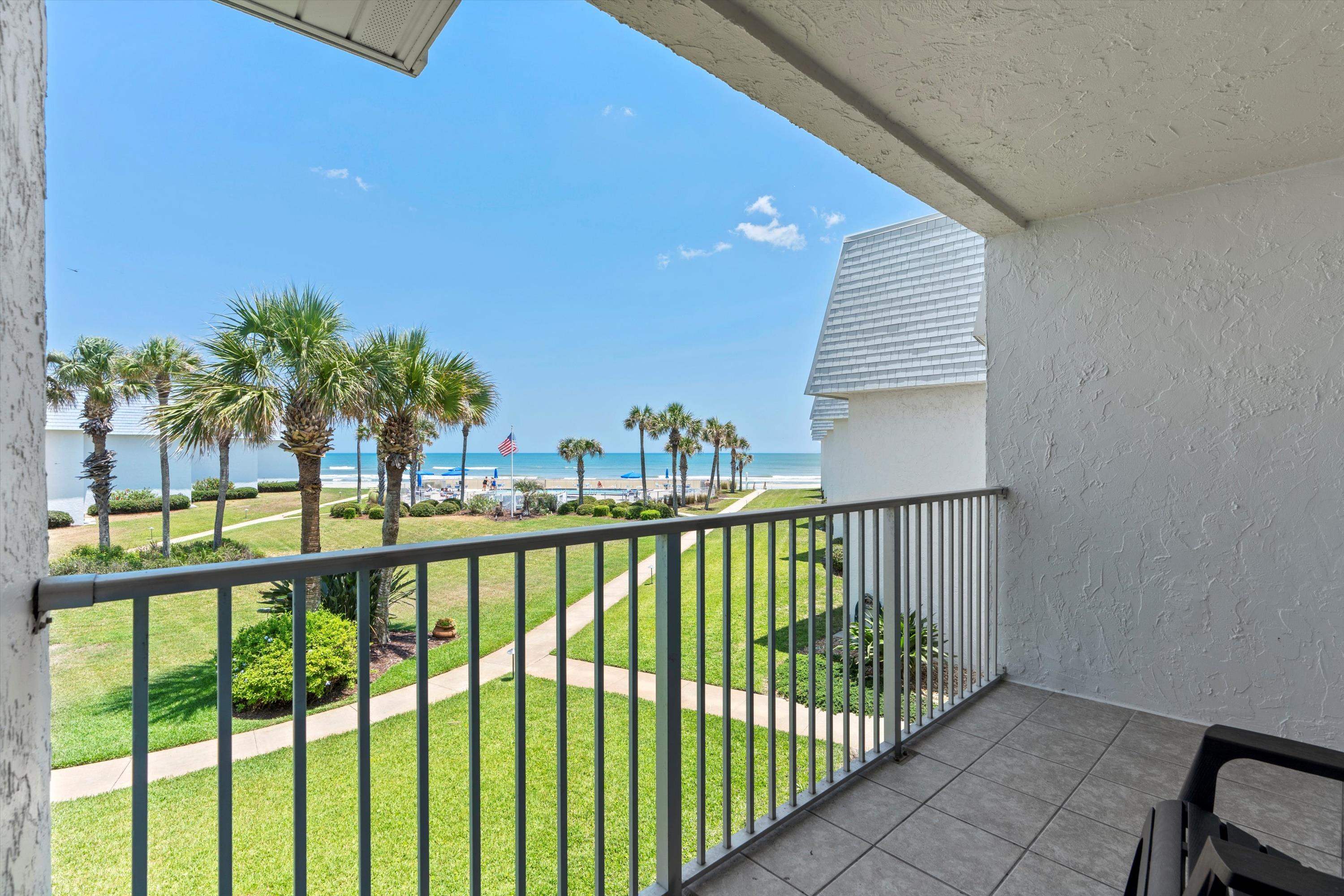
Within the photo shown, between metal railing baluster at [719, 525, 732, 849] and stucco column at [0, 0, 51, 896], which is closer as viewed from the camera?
stucco column at [0, 0, 51, 896]

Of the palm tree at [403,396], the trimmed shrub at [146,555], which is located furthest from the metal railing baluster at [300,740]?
the trimmed shrub at [146,555]

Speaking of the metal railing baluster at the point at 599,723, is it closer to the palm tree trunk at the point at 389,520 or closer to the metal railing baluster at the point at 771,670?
the metal railing baluster at the point at 771,670

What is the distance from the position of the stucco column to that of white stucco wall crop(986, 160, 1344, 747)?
12.0ft

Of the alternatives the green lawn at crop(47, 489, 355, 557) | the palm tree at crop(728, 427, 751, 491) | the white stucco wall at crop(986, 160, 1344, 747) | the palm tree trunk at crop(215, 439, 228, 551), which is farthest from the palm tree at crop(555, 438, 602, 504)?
the white stucco wall at crop(986, 160, 1344, 747)

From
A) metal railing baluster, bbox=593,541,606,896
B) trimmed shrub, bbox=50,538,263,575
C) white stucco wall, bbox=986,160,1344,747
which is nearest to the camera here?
metal railing baluster, bbox=593,541,606,896

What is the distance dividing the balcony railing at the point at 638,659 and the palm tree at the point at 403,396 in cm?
1002

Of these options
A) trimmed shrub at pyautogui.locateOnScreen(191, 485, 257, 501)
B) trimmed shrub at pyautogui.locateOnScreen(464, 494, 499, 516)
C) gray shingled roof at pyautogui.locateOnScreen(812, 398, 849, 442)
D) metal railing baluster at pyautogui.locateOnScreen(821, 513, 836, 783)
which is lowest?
trimmed shrub at pyautogui.locateOnScreen(464, 494, 499, 516)

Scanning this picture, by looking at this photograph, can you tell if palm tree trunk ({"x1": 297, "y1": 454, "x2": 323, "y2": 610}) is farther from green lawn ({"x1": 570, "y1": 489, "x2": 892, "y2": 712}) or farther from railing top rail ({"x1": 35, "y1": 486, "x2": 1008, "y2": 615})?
railing top rail ({"x1": 35, "y1": 486, "x2": 1008, "y2": 615})

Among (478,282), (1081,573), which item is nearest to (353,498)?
(478,282)

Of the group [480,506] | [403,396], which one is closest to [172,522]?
[480,506]

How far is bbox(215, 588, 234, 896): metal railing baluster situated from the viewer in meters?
0.97

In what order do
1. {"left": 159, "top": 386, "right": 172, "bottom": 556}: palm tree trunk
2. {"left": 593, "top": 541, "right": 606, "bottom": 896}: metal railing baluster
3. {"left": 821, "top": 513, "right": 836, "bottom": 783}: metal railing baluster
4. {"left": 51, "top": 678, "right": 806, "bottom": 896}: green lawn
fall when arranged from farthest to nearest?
{"left": 159, "top": 386, "right": 172, "bottom": 556}: palm tree trunk, {"left": 51, "top": 678, "right": 806, "bottom": 896}: green lawn, {"left": 821, "top": 513, "right": 836, "bottom": 783}: metal railing baluster, {"left": 593, "top": 541, "right": 606, "bottom": 896}: metal railing baluster

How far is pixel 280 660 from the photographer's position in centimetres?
657

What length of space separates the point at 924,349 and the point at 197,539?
72.5 feet
